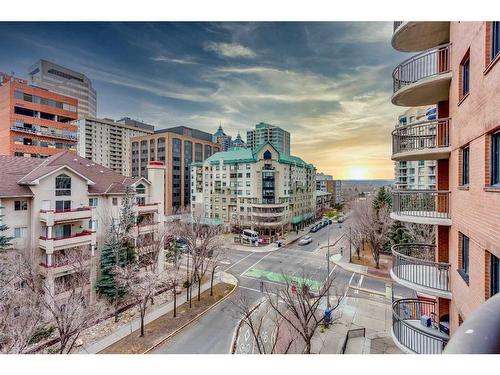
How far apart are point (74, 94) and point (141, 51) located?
11.6 meters

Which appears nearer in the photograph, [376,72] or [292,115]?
[376,72]

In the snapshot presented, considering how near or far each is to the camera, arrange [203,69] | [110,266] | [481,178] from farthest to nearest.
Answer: [110,266] < [203,69] < [481,178]

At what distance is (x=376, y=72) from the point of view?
4.69 metres

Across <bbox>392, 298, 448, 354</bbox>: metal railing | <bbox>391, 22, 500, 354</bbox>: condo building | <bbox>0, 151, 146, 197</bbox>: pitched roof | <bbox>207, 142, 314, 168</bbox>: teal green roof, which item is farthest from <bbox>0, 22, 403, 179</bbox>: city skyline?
<bbox>207, 142, 314, 168</bbox>: teal green roof

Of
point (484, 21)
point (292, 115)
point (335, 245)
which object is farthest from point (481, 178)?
point (335, 245)

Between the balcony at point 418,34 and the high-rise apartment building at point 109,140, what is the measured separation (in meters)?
27.2

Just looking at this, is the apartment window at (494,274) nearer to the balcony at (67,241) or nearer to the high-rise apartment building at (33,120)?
the balcony at (67,241)

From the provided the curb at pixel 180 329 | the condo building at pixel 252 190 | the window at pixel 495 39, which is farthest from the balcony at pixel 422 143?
the condo building at pixel 252 190

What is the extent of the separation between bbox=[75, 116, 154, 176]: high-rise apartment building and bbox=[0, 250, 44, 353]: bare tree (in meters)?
22.6

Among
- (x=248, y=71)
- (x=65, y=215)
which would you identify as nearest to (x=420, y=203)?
(x=248, y=71)

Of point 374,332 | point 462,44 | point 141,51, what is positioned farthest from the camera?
point 374,332

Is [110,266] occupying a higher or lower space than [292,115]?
lower

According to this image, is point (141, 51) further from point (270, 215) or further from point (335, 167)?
point (270, 215)

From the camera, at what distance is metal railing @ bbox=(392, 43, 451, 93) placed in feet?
10.2
